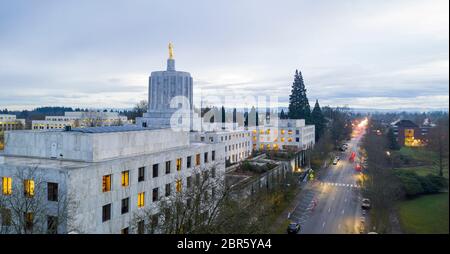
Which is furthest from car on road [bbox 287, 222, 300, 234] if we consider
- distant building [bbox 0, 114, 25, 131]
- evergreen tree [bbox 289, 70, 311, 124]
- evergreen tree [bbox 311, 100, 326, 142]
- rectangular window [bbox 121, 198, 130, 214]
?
distant building [bbox 0, 114, 25, 131]

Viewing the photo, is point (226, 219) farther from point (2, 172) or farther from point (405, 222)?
point (405, 222)

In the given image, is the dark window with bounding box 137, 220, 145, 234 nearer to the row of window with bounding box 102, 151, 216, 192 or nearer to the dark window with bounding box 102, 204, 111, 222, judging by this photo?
the dark window with bounding box 102, 204, 111, 222

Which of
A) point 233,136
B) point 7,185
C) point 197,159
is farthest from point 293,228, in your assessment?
point 233,136

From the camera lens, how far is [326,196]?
46.5 metres

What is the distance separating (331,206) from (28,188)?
3220 centimetres

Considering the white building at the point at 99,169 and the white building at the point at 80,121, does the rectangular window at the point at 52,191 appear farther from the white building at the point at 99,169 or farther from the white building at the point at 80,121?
the white building at the point at 80,121

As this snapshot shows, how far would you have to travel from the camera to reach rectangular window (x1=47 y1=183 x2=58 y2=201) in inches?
823

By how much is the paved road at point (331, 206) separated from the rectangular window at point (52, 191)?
21304 mm

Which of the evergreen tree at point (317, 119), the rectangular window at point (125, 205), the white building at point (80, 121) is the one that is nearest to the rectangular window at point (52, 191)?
the rectangular window at point (125, 205)

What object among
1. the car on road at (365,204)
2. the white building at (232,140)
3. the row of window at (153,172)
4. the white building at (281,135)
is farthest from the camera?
the white building at (281,135)

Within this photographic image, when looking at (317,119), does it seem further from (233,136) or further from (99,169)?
(99,169)

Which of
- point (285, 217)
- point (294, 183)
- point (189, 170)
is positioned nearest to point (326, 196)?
point (294, 183)

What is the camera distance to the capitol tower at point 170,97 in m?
55.0
